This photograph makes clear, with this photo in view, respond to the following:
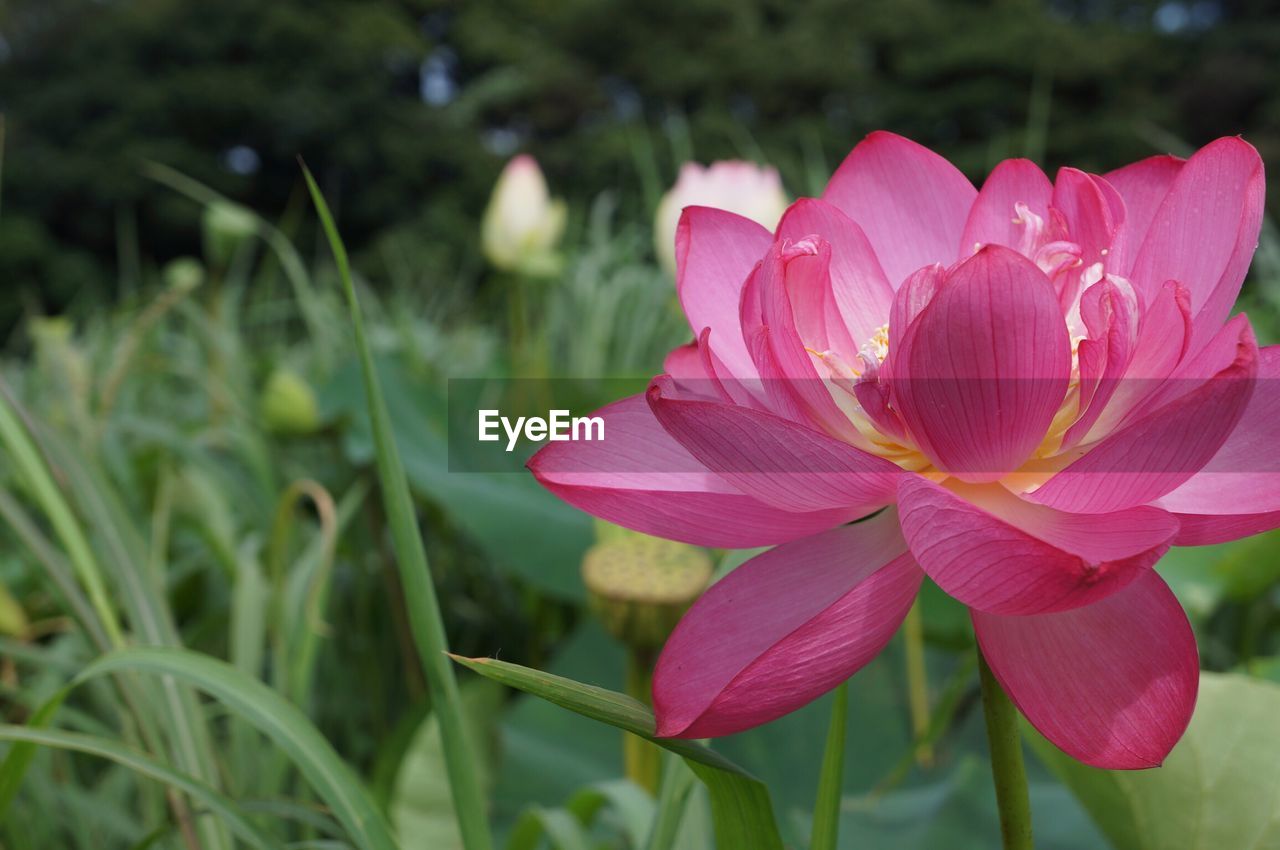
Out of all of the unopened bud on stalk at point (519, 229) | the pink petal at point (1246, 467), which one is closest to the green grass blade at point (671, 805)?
the pink petal at point (1246, 467)

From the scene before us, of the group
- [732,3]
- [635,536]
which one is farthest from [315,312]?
[732,3]

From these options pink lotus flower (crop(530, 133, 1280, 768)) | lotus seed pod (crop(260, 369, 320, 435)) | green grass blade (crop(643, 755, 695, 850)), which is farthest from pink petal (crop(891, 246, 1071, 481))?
lotus seed pod (crop(260, 369, 320, 435))

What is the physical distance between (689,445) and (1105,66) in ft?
28.4

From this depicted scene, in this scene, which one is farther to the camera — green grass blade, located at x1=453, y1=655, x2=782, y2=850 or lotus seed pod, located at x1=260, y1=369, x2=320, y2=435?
lotus seed pod, located at x1=260, y1=369, x2=320, y2=435

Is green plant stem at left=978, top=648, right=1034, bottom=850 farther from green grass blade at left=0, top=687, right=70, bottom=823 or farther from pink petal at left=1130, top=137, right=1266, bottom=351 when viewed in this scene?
green grass blade at left=0, top=687, right=70, bottom=823

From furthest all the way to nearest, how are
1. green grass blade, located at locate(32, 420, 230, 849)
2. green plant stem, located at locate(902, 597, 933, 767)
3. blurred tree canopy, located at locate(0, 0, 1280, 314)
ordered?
blurred tree canopy, located at locate(0, 0, 1280, 314), green plant stem, located at locate(902, 597, 933, 767), green grass blade, located at locate(32, 420, 230, 849)

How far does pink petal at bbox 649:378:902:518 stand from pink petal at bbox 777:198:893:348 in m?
0.08

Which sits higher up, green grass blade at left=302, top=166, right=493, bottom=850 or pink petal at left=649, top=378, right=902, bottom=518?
pink petal at left=649, top=378, right=902, bottom=518

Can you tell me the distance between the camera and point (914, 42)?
830 centimetres

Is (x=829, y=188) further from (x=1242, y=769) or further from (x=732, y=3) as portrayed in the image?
(x=732, y=3)

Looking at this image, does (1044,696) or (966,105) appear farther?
(966,105)

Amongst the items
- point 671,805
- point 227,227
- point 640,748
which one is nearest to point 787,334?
point 671,805

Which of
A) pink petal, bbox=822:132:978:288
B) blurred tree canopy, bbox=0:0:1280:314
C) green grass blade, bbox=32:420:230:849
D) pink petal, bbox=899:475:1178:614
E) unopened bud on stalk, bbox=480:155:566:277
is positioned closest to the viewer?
pink petal, bbox=899:475:1178:614

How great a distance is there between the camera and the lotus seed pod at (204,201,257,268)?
92 cm
